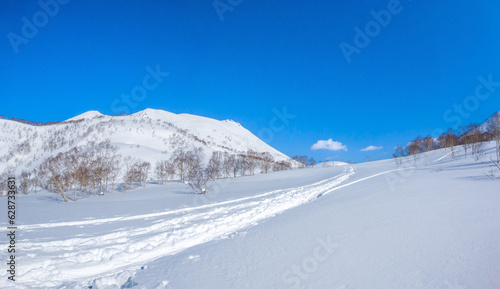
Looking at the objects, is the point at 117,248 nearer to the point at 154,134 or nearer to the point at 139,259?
the point at 139,259

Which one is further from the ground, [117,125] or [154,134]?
[117,125]

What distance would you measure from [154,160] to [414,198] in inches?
3065

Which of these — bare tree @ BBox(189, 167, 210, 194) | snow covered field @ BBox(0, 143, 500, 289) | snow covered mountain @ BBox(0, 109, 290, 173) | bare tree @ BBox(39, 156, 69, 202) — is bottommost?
snow covered field @ BBox(0, 143, 500, 289)

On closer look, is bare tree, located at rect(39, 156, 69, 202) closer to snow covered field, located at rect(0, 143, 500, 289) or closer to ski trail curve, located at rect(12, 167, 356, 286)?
ski trail curve, located at rect(12, 167, 356, 286)

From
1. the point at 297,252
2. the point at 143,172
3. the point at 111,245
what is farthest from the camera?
the point at 143,172

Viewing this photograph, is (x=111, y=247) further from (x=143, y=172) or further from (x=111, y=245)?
(x=143, y=172)

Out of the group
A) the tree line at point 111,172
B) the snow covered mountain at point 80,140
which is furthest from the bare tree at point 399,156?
the snow covered mountain at point 80,140

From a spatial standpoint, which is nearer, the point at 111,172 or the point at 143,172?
the point at 111,172

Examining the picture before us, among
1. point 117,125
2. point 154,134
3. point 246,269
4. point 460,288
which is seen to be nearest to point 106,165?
point 246,269

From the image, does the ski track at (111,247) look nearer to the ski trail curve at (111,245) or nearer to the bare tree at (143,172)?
the ski trail curve at (111,245)

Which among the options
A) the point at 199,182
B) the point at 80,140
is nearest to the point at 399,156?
the point at 199,182

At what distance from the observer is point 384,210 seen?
8586mm

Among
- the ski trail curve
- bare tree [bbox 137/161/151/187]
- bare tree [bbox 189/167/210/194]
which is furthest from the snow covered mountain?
the ski trail curve

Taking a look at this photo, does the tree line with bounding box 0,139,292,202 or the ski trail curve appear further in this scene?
the tree line with bounding box 0,139,292,202
